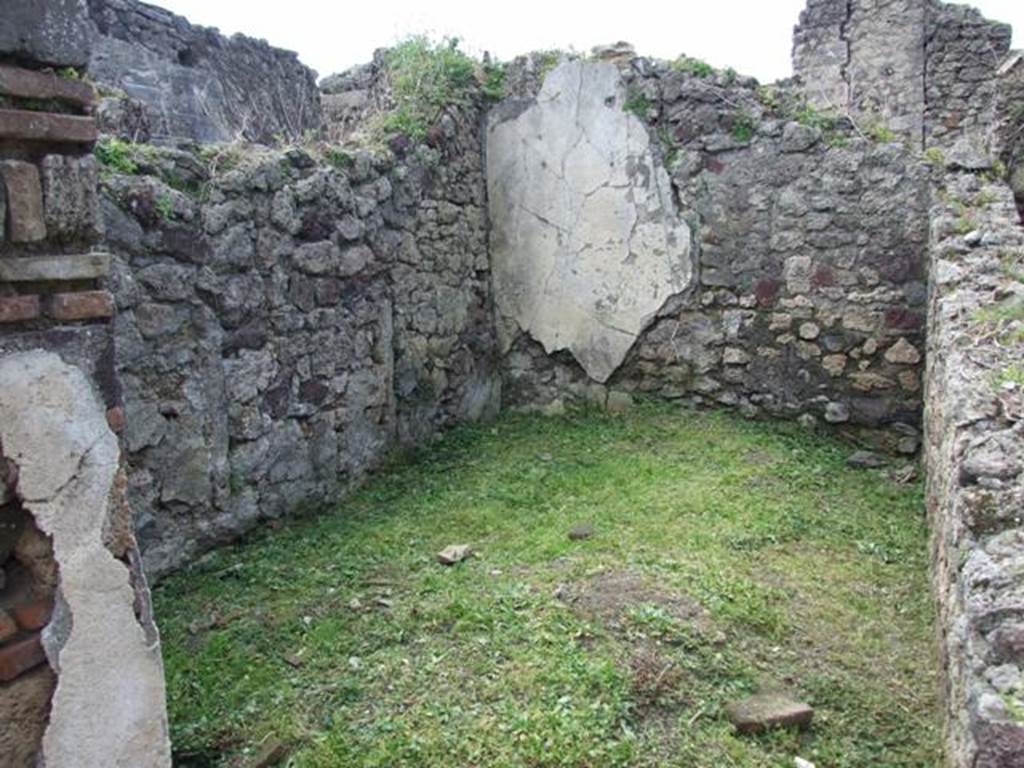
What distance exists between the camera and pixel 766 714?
106 inches

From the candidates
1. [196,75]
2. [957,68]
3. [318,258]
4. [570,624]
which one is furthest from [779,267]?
[196,75]

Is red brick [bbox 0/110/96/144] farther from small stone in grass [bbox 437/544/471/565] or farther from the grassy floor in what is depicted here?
small stone in grass [bbox 437/544/471/565]

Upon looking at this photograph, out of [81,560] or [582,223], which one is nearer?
[81,560]

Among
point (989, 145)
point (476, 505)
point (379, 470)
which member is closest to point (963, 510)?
point (476, 505)

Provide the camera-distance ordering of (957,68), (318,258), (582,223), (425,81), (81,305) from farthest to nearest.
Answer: (957,68)
(582,223)
(425,81)
(318,258)
(81,305)

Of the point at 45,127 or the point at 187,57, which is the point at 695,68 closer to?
the point at 187,57

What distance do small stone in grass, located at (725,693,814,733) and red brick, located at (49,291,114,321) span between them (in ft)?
6.88

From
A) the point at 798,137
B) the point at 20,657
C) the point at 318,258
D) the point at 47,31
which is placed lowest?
the point at 20,657

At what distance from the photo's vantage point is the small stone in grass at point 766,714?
266cm

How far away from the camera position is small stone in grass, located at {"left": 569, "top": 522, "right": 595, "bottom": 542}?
418cm

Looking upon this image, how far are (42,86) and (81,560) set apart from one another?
1.03 metres

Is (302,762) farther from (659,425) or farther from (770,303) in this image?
(770,303)

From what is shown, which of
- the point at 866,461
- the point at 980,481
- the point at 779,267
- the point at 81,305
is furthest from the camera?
the point at 779,267

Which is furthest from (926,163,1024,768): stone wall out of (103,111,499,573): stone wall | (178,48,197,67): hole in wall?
(178,48,197,67): hole in wall
